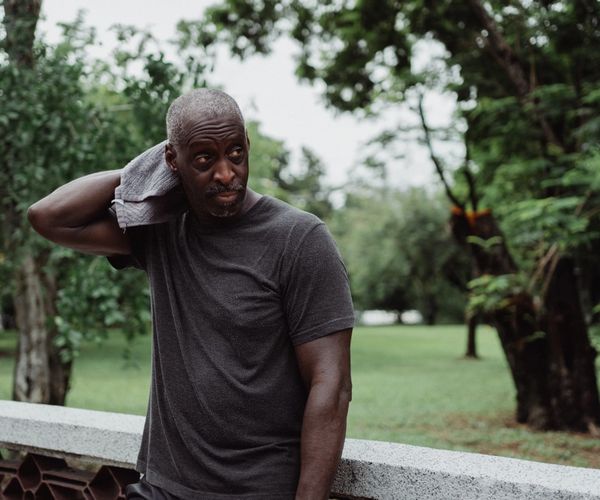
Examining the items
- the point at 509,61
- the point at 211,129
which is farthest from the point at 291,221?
the point at 509,61

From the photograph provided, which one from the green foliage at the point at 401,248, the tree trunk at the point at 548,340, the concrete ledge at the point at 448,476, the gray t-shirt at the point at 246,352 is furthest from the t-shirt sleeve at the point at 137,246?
the green foliage at the point at 401,248

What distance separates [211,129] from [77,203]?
53 centimetres

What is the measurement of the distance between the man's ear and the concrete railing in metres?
0.92

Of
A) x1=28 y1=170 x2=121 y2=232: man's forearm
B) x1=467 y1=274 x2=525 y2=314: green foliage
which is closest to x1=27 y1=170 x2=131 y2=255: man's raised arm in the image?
x1=28 y1=170 x2=121 y2=232: man's forearm

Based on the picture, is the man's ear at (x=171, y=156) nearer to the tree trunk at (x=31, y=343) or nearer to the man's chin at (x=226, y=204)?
the man's chin at (x=226, y=204)

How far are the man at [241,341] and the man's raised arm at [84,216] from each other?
0.28 m

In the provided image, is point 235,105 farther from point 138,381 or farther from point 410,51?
point 138,381

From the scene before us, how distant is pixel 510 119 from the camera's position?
28.3 ft

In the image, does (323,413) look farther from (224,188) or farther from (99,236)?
(99,236)

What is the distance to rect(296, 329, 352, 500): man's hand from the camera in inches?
66.4

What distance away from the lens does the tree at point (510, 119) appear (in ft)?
26.2

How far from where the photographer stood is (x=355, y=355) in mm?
23734

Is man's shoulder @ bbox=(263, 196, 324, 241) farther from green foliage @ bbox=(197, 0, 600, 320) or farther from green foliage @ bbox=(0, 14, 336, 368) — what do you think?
green foliage @ bbox=(197, 0, 600, 320)

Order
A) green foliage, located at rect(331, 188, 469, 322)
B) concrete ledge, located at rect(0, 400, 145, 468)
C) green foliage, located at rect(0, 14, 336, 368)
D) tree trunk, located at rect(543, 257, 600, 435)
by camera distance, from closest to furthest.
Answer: concrete ledge, located at rect(0, 400, 145, 468), green foliage, located at rect(0, 14, 336, 368), tree trunk, located at rect(543, 257, 600, 435), green foliage, located at rect(331, 188, 469, 322)
